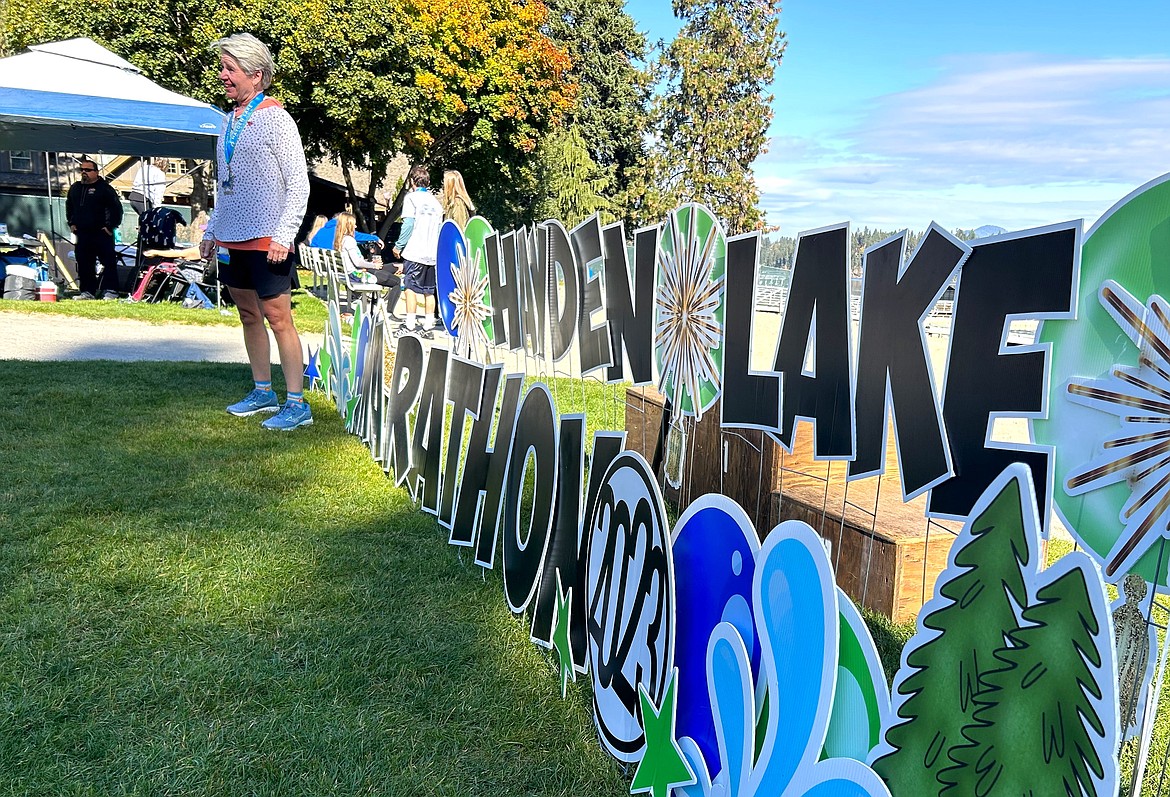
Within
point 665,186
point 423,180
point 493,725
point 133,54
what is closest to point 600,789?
point 493,725

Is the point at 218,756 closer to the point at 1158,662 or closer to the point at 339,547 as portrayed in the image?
the point at 339,547

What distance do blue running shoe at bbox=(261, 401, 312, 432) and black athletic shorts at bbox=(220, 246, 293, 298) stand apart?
27.4 inches

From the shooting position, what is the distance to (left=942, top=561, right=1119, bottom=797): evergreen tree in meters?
1.07

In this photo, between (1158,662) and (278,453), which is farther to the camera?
(278,453)

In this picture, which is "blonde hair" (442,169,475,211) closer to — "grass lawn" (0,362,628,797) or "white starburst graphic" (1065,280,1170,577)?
"grass lawn" (0,362,628,797)

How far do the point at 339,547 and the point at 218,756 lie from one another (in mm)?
1275

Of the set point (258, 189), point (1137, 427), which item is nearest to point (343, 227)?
point (258, 189)

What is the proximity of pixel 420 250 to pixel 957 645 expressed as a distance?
7.19 metres

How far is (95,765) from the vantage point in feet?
6.53

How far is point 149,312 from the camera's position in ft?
35.1

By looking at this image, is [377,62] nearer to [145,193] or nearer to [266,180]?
[145,193]

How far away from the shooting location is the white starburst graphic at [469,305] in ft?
12.6

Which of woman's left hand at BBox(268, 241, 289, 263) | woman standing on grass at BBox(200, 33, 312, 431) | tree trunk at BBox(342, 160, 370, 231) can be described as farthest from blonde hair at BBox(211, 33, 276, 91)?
tree trunk at BBox(342, 160, 370, 231)

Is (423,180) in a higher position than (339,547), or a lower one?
higher
